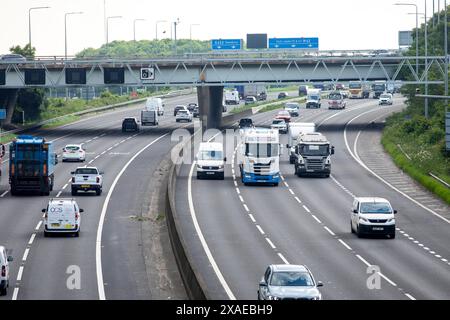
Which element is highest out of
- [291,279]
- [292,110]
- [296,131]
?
[296,131]

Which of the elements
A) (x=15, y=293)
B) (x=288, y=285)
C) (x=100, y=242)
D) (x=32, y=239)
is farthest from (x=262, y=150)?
(x=288, y=285)

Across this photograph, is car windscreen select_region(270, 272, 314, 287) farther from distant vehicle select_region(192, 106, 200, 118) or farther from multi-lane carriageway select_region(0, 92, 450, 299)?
distant vehicle select_region(192, 106, 200, 118)

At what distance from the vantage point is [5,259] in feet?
148

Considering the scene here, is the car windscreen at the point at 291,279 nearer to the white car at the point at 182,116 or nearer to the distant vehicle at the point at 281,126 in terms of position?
the distant vehicle at the point at 281,126

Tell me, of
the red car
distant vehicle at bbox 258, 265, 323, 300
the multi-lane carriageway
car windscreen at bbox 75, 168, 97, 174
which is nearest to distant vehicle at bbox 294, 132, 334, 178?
the multi-lane carriageway

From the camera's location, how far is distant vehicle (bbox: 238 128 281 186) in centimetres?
→ 8125

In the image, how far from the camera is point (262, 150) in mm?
81500

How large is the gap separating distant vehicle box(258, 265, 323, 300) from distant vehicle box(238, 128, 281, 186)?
40.9m

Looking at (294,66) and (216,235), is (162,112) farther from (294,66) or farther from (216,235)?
(216,235)

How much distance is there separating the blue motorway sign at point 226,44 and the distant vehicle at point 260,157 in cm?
8032

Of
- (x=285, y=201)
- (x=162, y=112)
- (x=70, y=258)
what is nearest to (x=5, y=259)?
(x=70, y=258)

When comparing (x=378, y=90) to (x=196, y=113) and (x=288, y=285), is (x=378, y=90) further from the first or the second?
(x=288, y=285)

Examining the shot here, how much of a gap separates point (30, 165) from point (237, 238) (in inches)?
720

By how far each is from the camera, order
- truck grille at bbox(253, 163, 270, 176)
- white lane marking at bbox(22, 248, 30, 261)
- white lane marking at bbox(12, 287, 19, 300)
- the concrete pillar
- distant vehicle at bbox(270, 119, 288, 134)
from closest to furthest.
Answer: white lane marking at bbox(12, 287, 19, 300) → white lane marking at bbox(22, 248, 30, 261) → truck grille at bbox(253, 163, 270, 176) → distant vehicle at bbox(270, 119, 288, 134) → the concrete pillar
